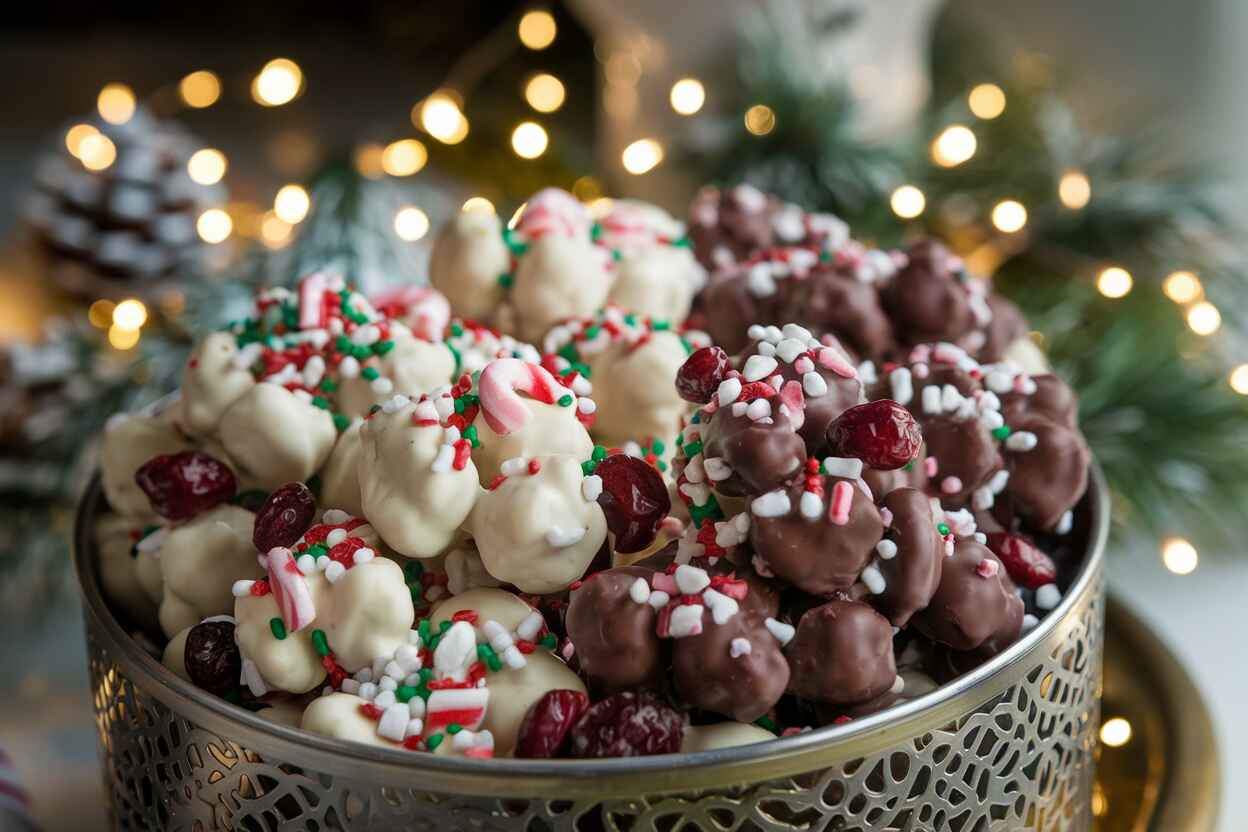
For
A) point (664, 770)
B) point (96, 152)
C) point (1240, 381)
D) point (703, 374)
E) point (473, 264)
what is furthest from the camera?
point (96, 152)

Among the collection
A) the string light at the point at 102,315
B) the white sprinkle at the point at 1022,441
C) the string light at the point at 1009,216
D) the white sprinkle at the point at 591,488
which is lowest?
the string light at the point at 102,315

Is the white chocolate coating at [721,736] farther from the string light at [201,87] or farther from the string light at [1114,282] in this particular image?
the string light at [201,87]

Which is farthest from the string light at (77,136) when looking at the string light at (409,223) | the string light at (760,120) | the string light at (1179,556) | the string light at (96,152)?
the string light at (1179,556)

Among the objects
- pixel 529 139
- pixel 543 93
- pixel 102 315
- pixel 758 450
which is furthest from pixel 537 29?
pixel 758 450

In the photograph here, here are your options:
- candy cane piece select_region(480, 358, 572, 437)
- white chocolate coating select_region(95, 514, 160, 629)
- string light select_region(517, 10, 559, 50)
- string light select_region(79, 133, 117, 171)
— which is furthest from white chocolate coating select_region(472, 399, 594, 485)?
string light select_region(79, 133, 117, 171)

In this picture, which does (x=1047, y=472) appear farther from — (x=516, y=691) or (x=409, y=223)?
(x=409, y=223)

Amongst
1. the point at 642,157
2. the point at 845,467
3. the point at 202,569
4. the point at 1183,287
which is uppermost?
the point at 1183,287

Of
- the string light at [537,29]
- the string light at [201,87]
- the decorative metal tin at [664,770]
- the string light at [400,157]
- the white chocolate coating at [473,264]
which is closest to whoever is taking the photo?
the decorative metal tin at [664,770]
